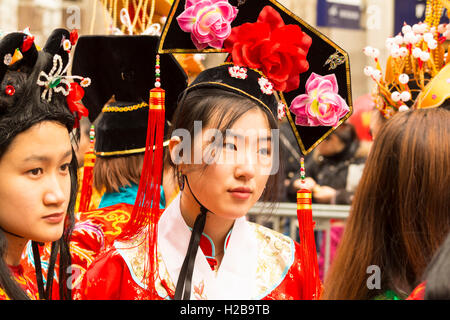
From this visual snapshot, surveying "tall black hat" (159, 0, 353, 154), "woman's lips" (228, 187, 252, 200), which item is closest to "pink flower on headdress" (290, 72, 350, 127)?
"tall black hat" (159, 0, 353, 154)

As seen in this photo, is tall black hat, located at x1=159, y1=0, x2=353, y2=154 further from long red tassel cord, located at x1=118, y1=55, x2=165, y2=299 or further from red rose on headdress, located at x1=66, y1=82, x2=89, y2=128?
red rose on headdress, located at x1=66, y1=82, x2=89, y2=128

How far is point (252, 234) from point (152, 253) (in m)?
0.38

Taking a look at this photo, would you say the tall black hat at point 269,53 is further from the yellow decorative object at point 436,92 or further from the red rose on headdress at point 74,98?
the yellow decorative object at point 436,92

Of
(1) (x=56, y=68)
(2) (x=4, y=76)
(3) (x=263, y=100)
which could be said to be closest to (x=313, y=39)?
(3) (x=263, y=100)

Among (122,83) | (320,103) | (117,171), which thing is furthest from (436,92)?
(117,171)

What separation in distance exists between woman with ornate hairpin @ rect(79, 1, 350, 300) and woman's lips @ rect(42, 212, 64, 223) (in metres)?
0.30

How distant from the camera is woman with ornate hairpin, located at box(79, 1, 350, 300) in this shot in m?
2.15

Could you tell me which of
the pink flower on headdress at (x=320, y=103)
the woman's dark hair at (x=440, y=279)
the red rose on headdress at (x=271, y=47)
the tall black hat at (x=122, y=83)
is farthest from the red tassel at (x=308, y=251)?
the woman's dark hair at (x=440, y=279)

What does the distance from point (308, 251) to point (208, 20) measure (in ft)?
2.67

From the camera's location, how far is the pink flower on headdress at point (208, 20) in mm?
2223

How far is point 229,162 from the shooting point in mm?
2125

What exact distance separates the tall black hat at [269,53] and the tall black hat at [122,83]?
49 cm

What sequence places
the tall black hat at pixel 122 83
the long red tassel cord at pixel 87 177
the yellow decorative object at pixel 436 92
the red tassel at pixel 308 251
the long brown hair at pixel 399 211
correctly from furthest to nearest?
the long red tassel cord at pixel 87 177, the tall black hat at pixel 122 83, the yellow decorative object at pixel 436 92, the red tassel at pixel 308 251, the long brown hair at pixel 399 211

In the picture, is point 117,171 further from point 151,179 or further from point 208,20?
point 208,20
